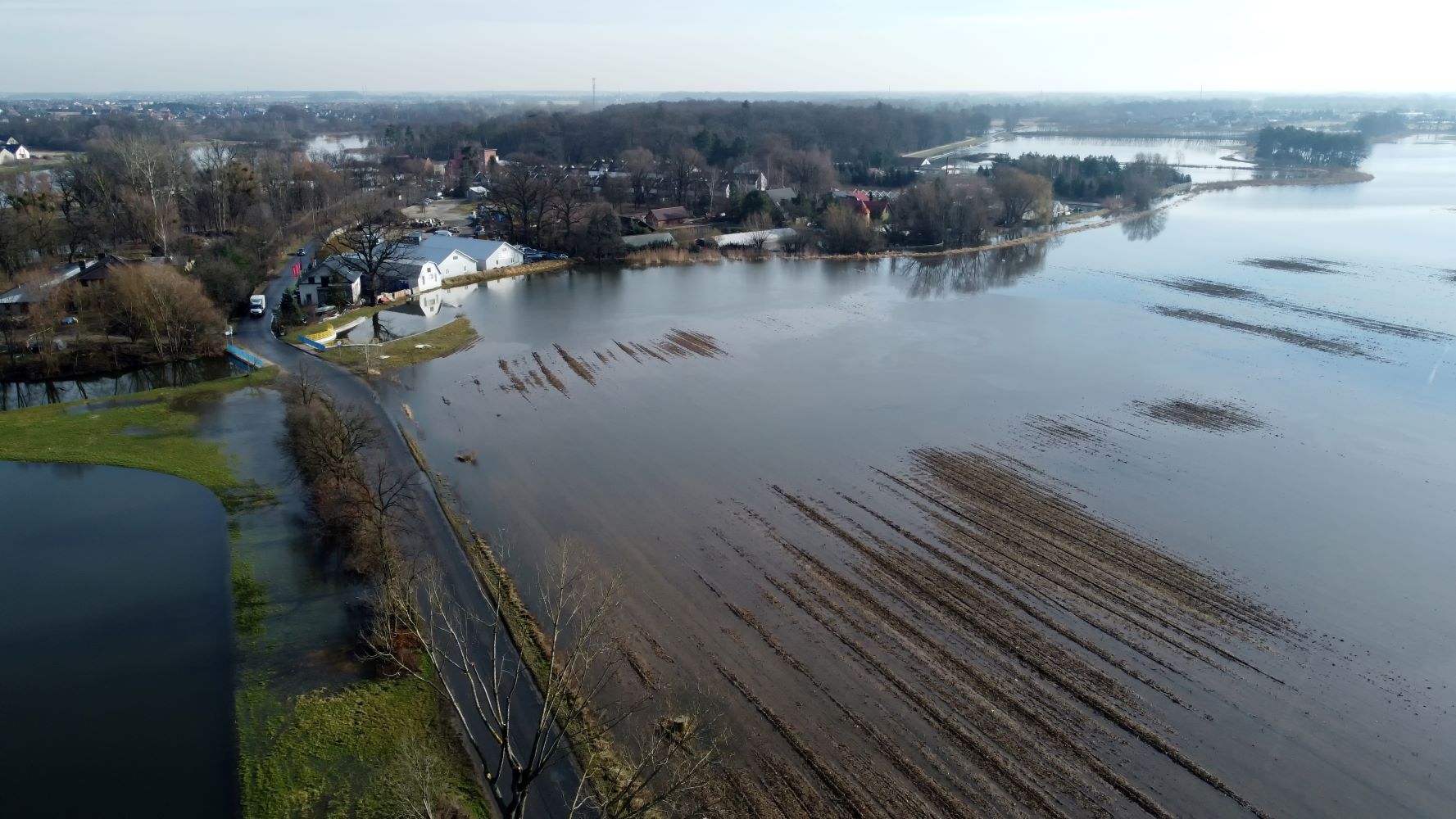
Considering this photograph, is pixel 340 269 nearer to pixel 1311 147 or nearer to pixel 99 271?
pixel 99 271

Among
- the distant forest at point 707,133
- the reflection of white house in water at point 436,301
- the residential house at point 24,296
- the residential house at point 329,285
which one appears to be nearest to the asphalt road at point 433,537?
the residential house at point 329,285

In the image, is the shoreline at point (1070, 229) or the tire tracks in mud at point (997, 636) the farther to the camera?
the shoreline at point (1070, 229)

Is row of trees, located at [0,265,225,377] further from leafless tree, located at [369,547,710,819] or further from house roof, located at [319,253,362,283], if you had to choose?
leafless tree, located at [369,547,710,819]

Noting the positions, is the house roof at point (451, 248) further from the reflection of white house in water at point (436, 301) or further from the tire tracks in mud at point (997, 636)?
Answer: the tire tracks in mud at point (997, 636)

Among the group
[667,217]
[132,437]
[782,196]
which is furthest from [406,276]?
[782,196]

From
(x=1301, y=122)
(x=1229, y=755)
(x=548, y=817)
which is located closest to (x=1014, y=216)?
(x=1229, y=755)

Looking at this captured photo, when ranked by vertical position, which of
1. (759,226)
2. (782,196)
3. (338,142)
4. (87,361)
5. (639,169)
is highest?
(338,142)
